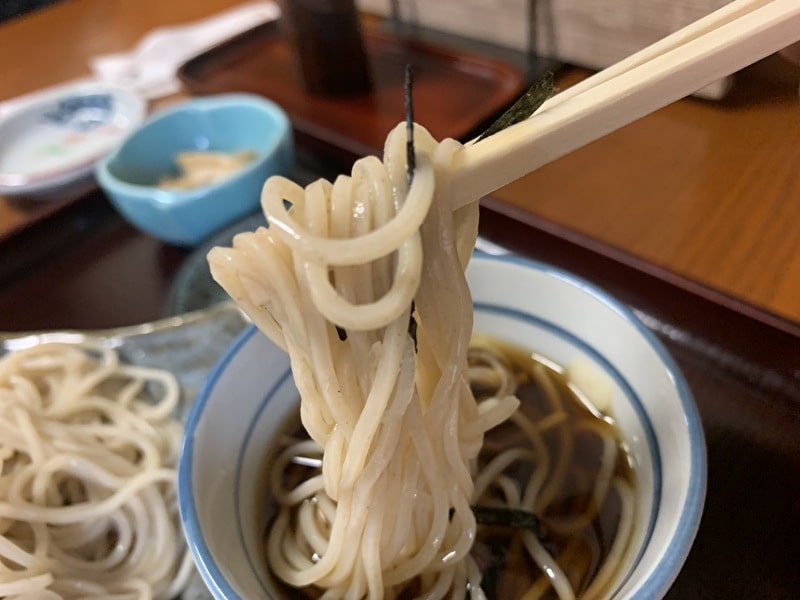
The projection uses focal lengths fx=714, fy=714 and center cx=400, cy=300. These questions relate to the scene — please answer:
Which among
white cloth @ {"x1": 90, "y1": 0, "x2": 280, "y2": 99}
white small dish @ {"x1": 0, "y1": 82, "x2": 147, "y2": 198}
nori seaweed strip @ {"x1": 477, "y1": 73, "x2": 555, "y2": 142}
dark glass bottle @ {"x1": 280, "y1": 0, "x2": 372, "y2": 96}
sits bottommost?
white small dish @ {"x1": 0, "y1": 82, "x2": 147, "y2": 198}

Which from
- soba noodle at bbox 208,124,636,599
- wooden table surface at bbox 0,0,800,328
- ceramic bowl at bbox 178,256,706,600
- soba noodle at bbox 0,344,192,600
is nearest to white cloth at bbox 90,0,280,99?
wooden table surface at bbox 0,0,800,328

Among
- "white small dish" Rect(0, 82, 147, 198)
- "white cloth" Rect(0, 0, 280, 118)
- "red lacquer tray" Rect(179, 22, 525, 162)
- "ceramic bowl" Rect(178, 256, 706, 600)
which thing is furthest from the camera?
"white cloth" Rect(0, 0, 280, 118)

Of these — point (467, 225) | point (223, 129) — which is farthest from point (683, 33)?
point (223, 129)

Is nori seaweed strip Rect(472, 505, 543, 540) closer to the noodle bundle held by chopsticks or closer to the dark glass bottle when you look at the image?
the noodle bundle held by chopsticks

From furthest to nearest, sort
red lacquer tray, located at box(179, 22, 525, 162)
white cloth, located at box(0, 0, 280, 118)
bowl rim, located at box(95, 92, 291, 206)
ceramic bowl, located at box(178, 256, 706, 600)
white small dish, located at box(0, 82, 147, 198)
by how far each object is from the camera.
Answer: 1. white cloth, located at box(0, 0, 280, 118)
2. white small dish, located at box(0, 82, 147, 198)
3. red lacquer tray, located at box(179, 22, 525, 162)
4. bowl rim, located at box(95, 92, 291, 206)
5. ceramic bowl, located at box(178, 256, 706, 600)

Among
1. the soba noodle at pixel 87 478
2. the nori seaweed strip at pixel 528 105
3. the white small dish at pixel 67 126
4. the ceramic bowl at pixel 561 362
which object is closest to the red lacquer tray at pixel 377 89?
the white small dish at pixel 67 126

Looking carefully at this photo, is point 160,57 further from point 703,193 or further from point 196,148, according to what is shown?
point 703,193

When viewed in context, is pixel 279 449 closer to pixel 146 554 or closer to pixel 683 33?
pixel 146 554
